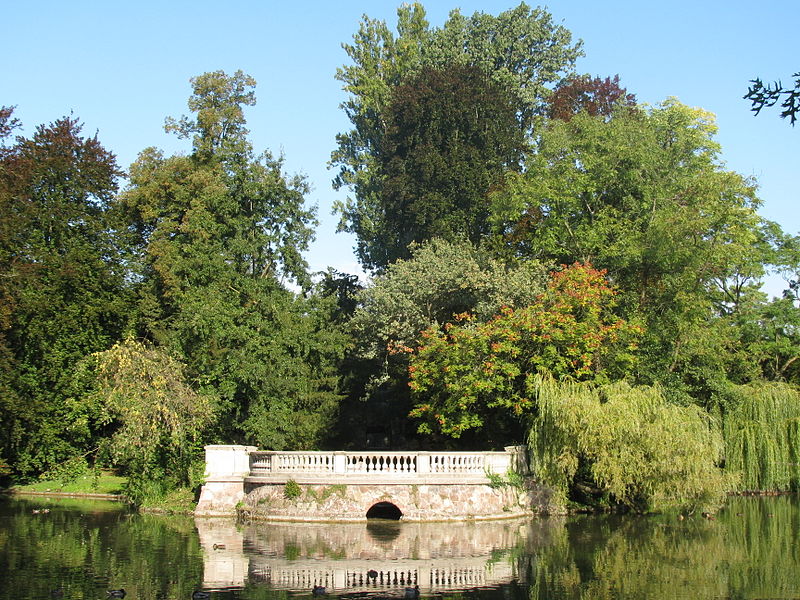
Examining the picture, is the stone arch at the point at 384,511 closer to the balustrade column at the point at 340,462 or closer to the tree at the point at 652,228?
the balustrade column at the point at 340,462

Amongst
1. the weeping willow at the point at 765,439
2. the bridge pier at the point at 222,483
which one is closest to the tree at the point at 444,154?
the weeping willow at the point at 765,439

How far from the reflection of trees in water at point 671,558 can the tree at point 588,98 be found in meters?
28.7

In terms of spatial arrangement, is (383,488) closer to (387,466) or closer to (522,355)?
(387,466)

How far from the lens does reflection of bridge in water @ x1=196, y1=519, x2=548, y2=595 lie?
19.6 m

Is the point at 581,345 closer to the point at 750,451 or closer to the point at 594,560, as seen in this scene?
the point at 750,451

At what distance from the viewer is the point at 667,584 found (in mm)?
19047

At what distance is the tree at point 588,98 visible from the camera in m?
52.3

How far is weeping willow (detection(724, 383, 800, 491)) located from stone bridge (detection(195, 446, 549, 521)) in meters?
9.82

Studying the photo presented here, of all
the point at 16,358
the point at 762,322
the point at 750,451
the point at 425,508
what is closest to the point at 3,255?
the point at 16,358

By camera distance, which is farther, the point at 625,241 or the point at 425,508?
the point at 625,241

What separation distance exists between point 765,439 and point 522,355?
10.9m

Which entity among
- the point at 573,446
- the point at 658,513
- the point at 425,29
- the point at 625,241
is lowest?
the point at 658,513

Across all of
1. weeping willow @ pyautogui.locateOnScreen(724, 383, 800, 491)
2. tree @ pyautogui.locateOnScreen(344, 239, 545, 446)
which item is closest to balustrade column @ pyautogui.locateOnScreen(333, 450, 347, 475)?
tree @ pyautogui.locateOnScreen(344, 239, 545, 446)

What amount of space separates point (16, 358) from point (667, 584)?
29.0m
